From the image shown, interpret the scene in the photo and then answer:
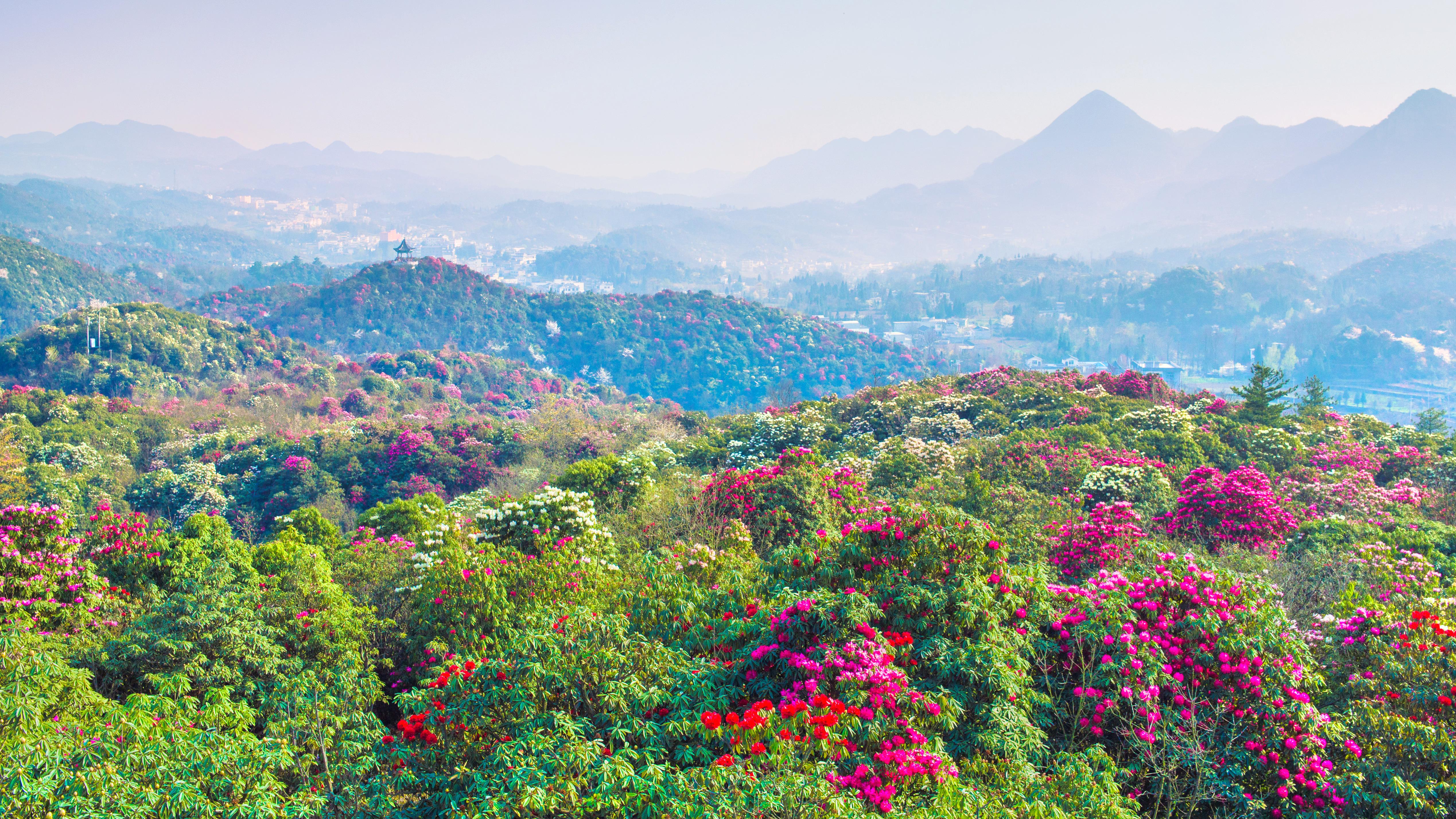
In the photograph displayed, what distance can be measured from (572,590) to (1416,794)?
8.10 m

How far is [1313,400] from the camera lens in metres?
34.7

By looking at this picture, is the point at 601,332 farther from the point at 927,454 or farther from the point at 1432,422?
the point at 927,454

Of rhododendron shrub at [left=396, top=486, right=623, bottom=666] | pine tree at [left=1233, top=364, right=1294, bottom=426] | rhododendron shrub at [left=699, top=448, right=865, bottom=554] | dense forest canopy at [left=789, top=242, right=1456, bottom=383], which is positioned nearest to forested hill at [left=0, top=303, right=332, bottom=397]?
rhododendron shrub at [left=396, top=486, right=623, bottom=666]

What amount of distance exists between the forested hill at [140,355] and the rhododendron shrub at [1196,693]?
65.3 metres

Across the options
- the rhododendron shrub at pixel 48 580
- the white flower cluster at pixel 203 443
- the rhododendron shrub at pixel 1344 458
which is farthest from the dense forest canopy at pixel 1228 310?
the rhododendron shrub at pixel 48 580

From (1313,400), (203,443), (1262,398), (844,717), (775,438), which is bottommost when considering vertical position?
(203,443)

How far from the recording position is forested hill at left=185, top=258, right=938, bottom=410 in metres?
92.6

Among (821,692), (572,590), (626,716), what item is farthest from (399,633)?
(821,692)

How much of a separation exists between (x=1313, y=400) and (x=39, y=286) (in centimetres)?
12986

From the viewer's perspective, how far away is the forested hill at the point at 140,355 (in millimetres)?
55156

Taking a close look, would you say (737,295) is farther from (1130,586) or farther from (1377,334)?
(1130,586)

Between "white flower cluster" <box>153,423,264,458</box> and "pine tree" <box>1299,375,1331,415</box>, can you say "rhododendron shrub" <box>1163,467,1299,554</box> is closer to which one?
"pine tree" <box>1299,375,1331,415</box>

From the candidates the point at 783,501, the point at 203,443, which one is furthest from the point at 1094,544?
the point at 203,443

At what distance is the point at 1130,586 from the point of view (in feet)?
25.0
